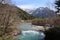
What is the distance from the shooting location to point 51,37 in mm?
12883

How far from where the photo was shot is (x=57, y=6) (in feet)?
82.5

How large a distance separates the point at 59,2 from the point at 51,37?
13.7 meters

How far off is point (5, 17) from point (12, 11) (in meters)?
1.95

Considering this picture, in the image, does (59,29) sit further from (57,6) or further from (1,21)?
(57,6)

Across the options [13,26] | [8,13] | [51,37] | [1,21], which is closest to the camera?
[51,37]

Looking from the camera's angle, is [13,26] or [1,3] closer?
[1,3]

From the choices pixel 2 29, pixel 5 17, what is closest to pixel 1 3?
pixel 5 17

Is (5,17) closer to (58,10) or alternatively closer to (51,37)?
(51,37)

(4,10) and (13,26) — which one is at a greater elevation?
(4,10)

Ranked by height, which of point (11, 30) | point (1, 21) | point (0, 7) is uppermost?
point (0, 7)

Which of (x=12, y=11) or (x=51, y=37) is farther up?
(x=12, y=11)

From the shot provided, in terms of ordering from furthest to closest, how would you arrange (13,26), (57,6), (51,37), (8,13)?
1. (57,6)
2. (13,26)
3. (8,13)
4. (51,37)

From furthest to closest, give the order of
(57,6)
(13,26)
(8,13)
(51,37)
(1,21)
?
(57,6)
(13,26)
(8,13)
(1,21)
(51,37)

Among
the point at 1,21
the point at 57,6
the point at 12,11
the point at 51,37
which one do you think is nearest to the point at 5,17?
the point at 1,21
